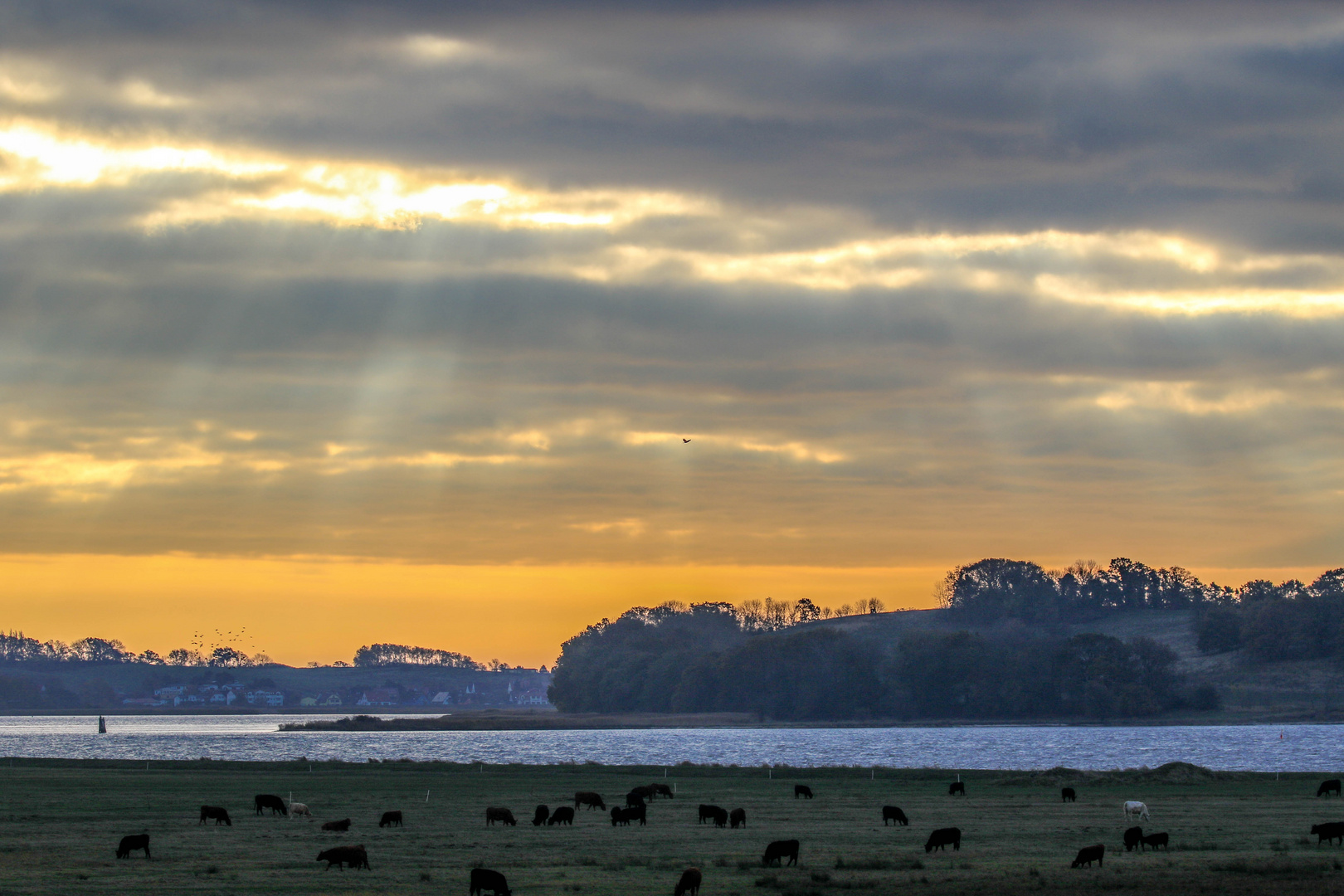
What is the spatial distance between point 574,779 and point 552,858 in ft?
180

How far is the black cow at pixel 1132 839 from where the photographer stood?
49781 millimetres

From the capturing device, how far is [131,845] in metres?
46.8

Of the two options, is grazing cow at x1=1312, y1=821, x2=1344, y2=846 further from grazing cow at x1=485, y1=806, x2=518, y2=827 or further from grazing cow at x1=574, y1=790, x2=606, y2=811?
grazing cow at x1=574, y1=790, x2=606, y2=811

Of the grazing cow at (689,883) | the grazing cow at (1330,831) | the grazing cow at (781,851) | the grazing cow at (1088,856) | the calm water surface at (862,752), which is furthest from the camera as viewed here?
the calm water surface at (862,752)

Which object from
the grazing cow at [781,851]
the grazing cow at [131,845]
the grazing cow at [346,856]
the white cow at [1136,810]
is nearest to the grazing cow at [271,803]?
the grazing cow at [131,845]

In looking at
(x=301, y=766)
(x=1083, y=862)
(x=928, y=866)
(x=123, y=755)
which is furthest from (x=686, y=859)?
(x=123, y=755)

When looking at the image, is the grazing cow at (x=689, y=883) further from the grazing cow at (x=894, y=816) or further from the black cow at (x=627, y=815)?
the grazing cow at (x=894, y=816)

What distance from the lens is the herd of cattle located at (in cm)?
3869

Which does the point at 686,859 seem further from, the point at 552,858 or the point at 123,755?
the point at 123,755

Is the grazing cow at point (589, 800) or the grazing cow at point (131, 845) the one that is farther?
the grazing cow at point (589, 800)

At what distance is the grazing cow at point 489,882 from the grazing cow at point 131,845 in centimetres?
1464

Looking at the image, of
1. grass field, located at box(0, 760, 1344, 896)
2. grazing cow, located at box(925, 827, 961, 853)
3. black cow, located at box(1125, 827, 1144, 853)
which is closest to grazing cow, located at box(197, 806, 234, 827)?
grass field, located at box(0, 760, 1344, 896)

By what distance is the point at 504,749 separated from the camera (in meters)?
185

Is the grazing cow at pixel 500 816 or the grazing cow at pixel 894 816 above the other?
the grazing cow at pixel 500 816
